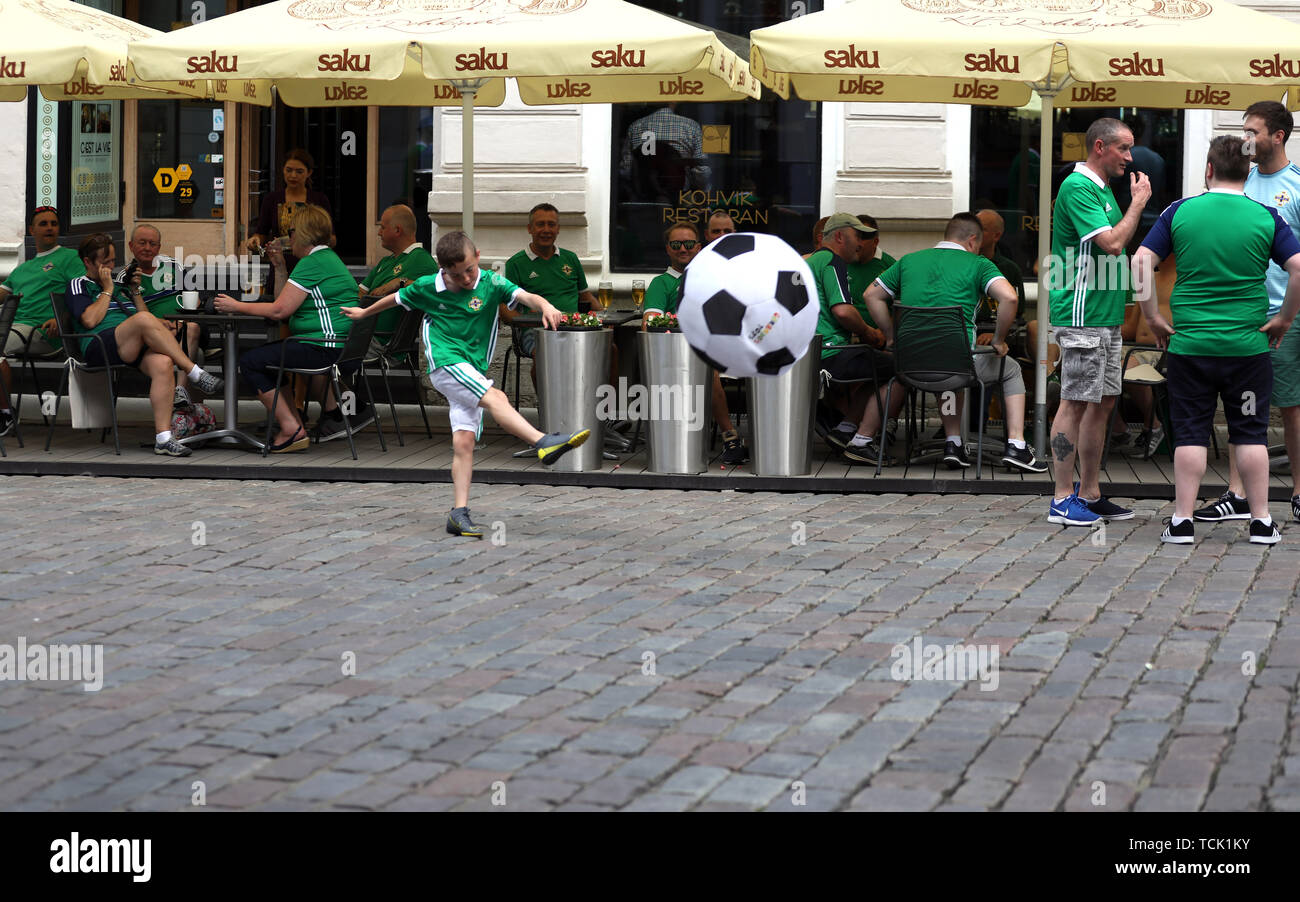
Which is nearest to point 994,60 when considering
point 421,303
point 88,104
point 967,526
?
point 967,526

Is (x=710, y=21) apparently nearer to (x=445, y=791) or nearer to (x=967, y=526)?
(x=967, y=526)

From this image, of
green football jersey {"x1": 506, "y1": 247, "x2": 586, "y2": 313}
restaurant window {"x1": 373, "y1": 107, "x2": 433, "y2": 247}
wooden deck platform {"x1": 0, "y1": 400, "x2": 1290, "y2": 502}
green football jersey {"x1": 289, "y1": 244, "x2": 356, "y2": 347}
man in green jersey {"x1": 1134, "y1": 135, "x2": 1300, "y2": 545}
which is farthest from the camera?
restaurant window {"x1": 373, "y1": 107, "x2": 433, "y2": 247}

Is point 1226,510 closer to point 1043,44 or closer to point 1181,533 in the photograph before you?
point 1181,533

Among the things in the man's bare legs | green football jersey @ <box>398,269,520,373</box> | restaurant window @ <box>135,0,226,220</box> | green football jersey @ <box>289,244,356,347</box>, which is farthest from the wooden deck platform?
restaurant window @ <box>135,0,226,220</box>

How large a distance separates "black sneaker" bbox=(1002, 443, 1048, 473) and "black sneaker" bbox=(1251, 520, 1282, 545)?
2.31 meters

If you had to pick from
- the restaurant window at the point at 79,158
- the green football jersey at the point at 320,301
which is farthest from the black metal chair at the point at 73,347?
the restaurant window at the point at 79,158

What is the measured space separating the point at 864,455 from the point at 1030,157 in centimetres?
421

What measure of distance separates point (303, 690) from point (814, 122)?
31.1 ft

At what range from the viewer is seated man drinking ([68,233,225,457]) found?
35.8 ft

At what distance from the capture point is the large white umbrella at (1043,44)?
32.2 feet

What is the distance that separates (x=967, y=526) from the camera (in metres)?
8.83

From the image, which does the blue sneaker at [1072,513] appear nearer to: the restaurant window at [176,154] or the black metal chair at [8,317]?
the black metal chair at [8,317]

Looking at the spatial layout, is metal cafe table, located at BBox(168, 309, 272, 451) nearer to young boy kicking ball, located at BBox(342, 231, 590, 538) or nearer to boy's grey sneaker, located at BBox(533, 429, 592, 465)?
young boy kicking ball, located at BBox(342, 231, 590, 538)

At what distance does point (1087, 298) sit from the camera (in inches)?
342
